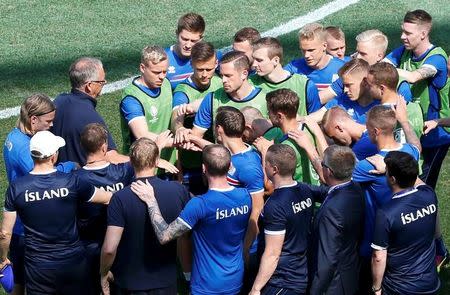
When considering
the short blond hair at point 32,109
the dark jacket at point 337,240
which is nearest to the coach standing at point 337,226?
the dark jacket at point 337,240

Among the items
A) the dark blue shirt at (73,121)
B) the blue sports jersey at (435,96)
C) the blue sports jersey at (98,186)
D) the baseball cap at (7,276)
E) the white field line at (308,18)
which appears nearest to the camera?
the blue sports jersey at (98,186)

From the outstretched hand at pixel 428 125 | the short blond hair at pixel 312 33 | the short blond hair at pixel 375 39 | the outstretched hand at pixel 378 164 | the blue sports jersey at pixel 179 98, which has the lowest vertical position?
the outstretched hand at pixel 428 125

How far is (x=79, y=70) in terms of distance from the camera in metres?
8.64

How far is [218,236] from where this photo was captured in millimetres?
7418

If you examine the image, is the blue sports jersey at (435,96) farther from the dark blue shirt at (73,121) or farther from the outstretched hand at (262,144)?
the dark blue shirt at (73,121)

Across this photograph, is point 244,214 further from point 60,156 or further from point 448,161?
point 448,161

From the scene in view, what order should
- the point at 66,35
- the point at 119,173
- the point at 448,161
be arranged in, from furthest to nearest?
the point at 66,35, the point at 448,161, the point at 119,173

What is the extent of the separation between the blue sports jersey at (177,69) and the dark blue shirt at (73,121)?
163 cm

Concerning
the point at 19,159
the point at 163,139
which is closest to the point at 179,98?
the point at 163,139

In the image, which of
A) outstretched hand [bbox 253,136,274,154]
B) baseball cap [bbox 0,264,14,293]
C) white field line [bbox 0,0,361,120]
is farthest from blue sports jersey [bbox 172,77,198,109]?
white field line [bbox 0,0,361,120]

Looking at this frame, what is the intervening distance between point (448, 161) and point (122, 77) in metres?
4.83

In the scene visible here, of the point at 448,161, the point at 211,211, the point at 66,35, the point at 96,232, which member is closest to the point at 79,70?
the point at 96,232

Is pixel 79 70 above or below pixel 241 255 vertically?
above

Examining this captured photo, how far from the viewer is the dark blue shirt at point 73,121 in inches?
337
